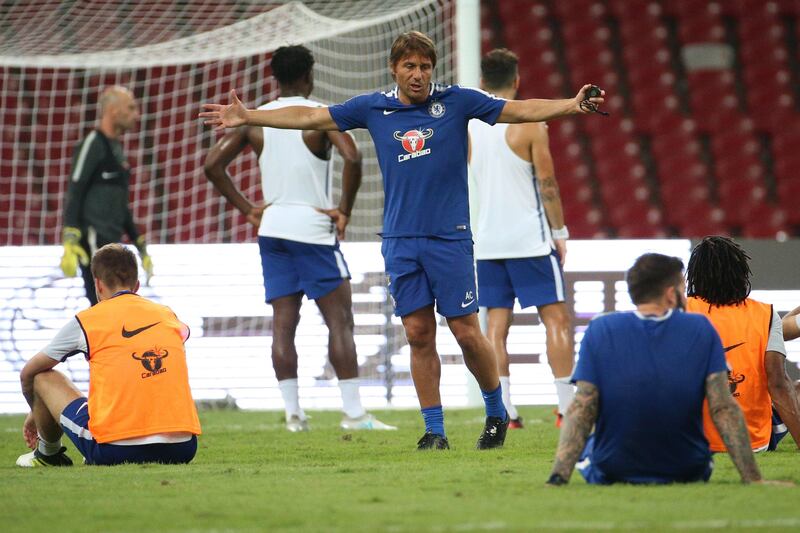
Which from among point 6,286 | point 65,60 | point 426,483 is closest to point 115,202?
point 6,286

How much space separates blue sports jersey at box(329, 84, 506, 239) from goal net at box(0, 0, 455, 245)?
157 inches

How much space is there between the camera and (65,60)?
33.0ft

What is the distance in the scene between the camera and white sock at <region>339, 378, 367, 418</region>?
7.22m

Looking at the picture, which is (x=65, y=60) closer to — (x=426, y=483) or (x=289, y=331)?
(x=289, y=331)

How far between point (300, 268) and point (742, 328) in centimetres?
296

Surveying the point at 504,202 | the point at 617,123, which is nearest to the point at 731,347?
the point at 504,202

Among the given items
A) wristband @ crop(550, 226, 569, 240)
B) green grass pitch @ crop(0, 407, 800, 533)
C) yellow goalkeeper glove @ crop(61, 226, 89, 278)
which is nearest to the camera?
green grass pitch @ crop(0, 407, 800, 533)

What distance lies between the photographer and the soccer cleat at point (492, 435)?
5734 millimetres

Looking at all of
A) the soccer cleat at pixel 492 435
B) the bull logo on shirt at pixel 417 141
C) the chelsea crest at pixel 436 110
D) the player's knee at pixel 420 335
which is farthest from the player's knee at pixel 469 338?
the chelsea crest at pixel 436 110

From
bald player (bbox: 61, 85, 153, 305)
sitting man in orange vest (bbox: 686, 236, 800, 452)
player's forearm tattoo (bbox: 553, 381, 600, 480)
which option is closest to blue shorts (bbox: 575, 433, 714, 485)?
player's forearm tattoo (bbox: 553, 381, 600, 480)

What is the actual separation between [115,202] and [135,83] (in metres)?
4.78

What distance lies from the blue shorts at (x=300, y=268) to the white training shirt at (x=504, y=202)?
844 millimetres

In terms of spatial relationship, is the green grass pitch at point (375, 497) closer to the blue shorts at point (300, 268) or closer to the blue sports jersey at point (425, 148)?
the blue sports jersey at point (425, 148)

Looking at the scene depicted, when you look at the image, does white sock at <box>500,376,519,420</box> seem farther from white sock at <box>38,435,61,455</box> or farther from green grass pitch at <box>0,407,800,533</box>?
white sock at <box>38,435,61,455</box>
